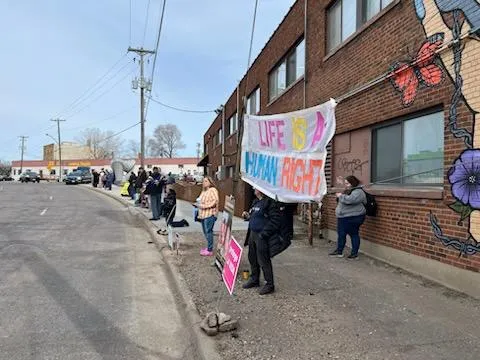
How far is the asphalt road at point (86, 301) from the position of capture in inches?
187

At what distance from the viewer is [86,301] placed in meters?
6.35

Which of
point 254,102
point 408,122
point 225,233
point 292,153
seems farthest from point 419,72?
point 254,102

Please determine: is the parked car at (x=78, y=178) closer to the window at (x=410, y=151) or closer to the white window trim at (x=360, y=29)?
the white window trim at (x=360, y=29)

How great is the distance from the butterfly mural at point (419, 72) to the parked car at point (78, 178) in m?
48.7

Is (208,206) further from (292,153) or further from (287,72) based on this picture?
(287,72)

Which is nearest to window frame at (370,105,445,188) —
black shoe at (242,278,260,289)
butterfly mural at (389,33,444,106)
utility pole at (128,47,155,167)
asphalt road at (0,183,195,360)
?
butterfly mural at (389,33,444,106)

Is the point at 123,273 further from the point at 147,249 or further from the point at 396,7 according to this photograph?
the point at 396,7

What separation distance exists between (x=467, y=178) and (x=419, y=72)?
1.90 m

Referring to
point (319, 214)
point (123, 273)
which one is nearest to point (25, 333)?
point (123, 273)

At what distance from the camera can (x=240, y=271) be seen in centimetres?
766

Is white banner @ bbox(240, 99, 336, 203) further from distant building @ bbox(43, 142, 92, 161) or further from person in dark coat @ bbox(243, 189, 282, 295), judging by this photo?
distant building @ bbox(43, 142, 92, 161)

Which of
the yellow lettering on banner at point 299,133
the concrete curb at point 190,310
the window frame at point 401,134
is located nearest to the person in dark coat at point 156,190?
the concrete curb at point 190,310

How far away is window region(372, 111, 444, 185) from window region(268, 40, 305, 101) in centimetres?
540

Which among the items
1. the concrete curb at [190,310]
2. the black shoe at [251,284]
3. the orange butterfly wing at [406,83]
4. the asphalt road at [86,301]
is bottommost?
the asphalt road at [86,301]
